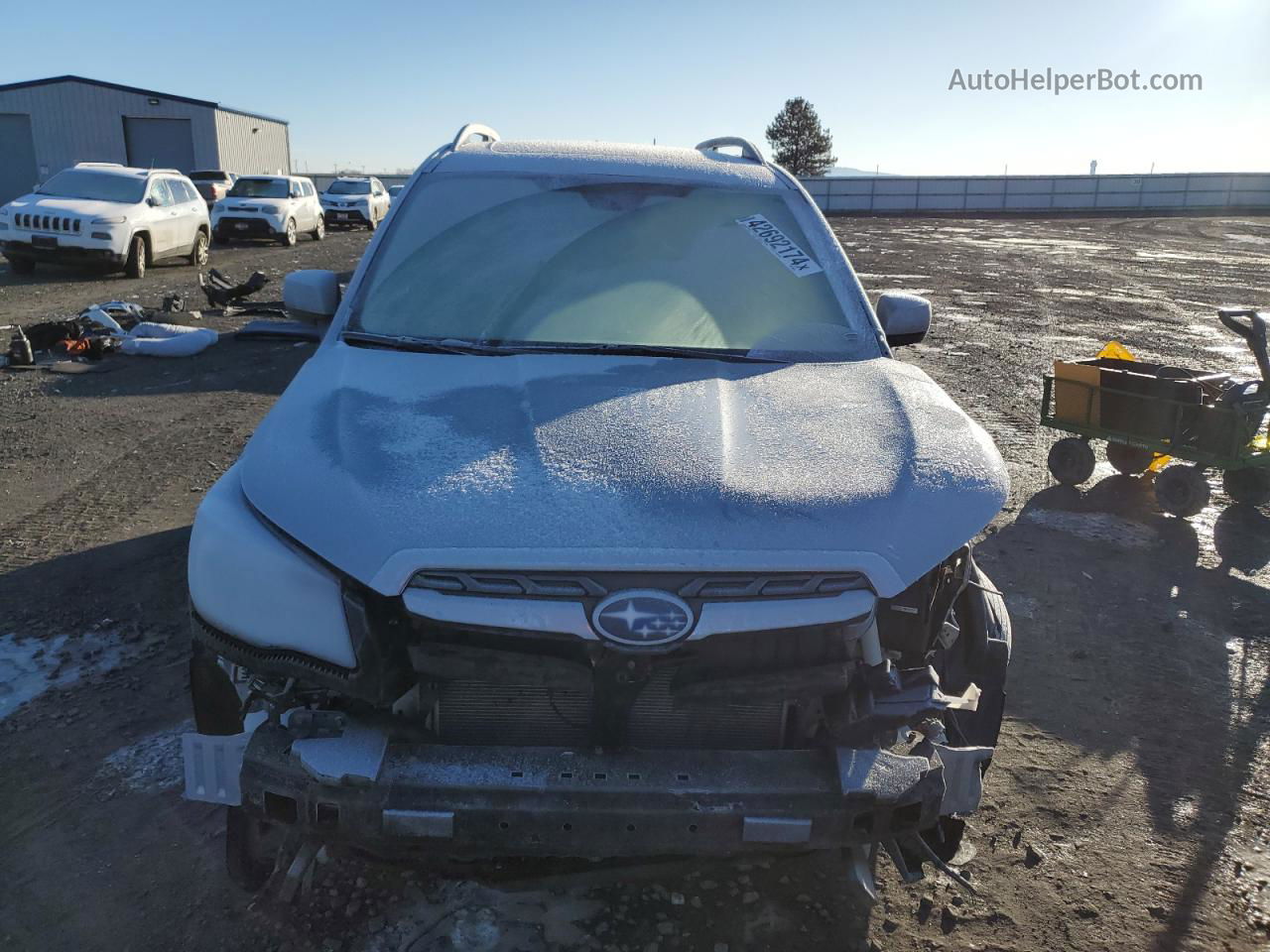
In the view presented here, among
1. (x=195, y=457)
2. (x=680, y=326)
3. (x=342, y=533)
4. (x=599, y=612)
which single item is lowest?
(x=195, y=457)

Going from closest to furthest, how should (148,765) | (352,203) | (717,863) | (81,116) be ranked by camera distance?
1. (717,863)
2. (148,765)
3. (352,203)
4. (81,116)

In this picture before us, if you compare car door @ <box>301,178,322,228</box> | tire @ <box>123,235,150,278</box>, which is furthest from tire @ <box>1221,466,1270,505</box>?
car door @ <box>301,178,322,228</box>

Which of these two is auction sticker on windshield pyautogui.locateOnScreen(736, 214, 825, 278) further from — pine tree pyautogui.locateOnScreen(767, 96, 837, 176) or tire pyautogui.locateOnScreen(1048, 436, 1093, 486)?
pine tree pyautogui.locateOnScreen(767, 96, 837, 176)

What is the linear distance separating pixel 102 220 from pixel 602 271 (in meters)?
14.1

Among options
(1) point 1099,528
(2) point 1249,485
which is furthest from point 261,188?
(2) point 1249,485

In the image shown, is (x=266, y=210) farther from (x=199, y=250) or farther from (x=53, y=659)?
(x=53, y=659)

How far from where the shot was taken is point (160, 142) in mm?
39344

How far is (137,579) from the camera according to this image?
14.8 ft

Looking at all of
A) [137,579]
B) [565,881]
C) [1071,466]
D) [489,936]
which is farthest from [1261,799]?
[137,579]

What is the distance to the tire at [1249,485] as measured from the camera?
20.2 feet

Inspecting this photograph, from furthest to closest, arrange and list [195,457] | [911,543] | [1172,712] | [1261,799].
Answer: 1. [195,457]
2. [1172,712]
3. [1261,799]
4. [911,543]

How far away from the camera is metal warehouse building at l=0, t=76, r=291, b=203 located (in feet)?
120

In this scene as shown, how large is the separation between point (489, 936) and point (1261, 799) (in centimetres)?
252

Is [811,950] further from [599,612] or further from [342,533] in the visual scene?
[342,533]
